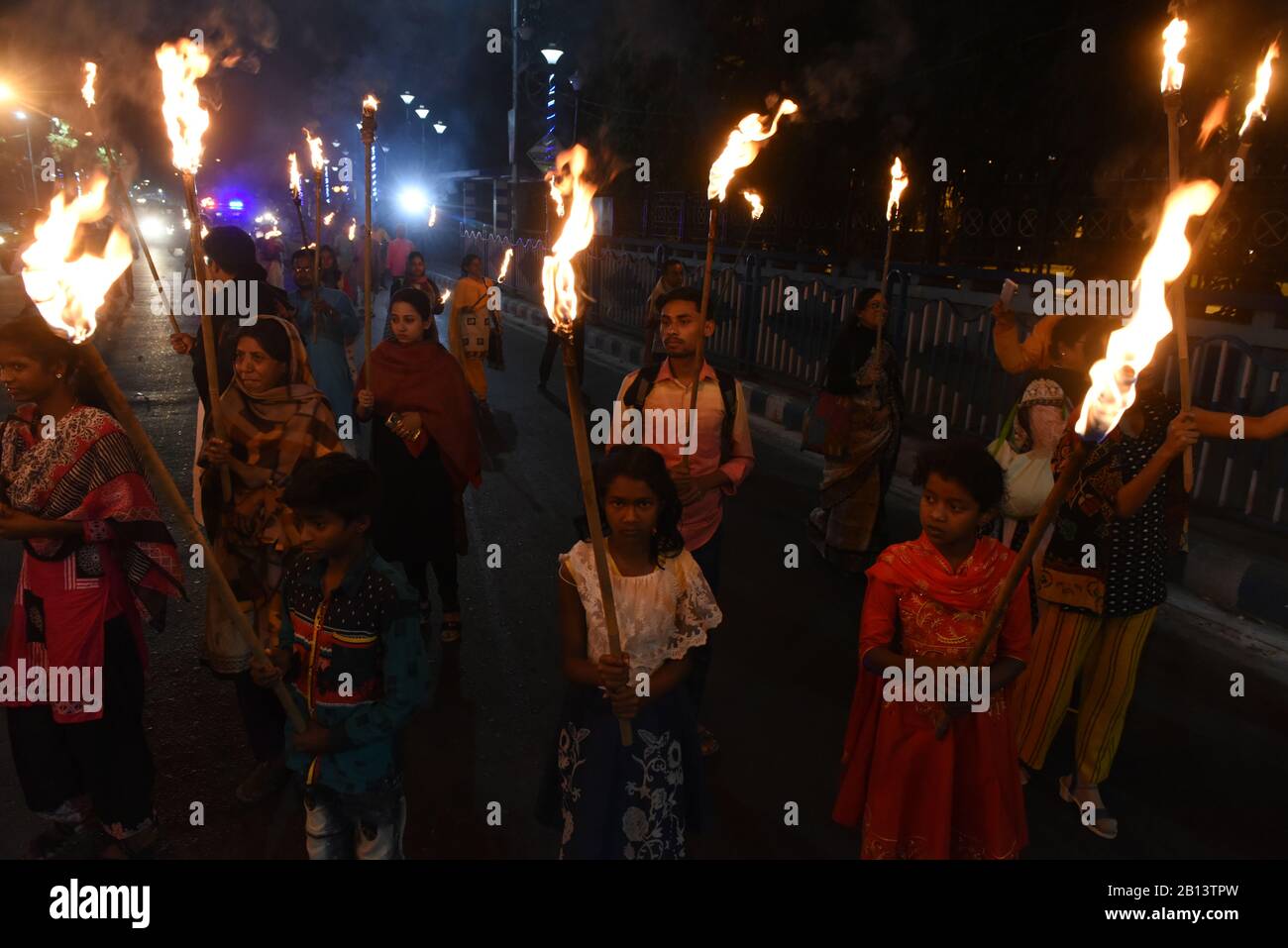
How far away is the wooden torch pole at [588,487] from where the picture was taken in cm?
179

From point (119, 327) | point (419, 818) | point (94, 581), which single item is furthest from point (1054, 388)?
point (119, 327)

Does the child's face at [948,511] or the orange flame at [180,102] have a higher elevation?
the orange flame at [180,102]

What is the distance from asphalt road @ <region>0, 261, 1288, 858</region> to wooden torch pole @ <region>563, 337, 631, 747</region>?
77 cm

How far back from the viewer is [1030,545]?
196 centimetres

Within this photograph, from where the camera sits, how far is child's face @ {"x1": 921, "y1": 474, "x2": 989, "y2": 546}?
102 inches

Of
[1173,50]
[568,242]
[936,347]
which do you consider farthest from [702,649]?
[936,347]

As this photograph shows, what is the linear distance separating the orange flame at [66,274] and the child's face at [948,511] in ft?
7.23

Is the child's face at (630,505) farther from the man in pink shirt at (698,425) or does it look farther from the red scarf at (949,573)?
the man in pink shirt at (698,425)

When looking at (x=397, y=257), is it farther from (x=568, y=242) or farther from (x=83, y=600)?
(x=568, y=242)

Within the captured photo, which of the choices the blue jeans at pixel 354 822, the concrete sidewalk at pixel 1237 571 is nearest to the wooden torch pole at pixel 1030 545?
the blue jeans at pixel 354 822

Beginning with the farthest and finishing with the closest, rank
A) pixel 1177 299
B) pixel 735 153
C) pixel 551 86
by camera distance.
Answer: pixel 551 86, pixel 735 153, pixel 1177 299

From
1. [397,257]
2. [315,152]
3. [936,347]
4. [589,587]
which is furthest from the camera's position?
[397,257]

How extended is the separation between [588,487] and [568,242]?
64 centimetres

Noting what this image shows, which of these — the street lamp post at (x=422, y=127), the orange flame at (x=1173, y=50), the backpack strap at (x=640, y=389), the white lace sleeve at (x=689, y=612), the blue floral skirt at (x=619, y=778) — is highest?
the street lamp post at (x=422, y=127)
